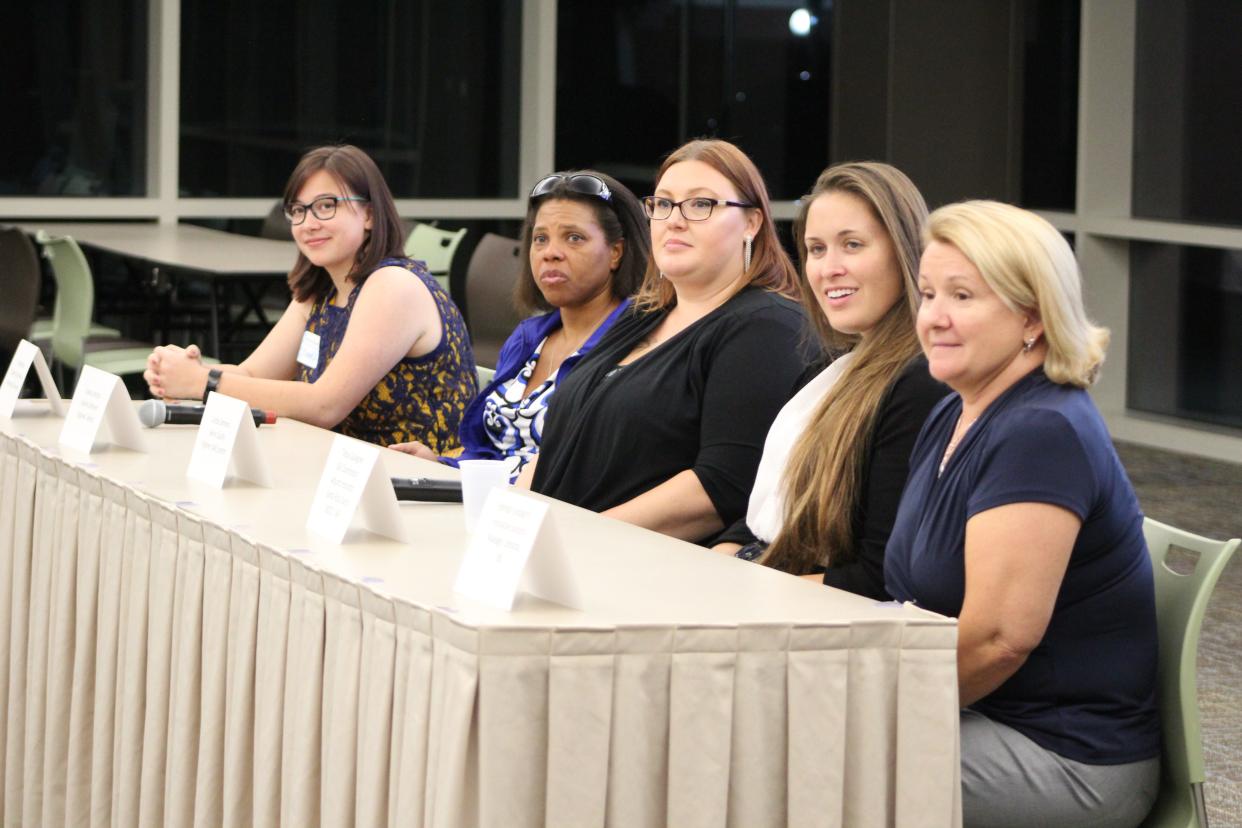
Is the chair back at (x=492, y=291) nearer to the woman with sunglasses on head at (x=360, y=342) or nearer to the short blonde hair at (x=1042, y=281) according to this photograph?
the woman with sunglasses on head at (x=360, y=342)

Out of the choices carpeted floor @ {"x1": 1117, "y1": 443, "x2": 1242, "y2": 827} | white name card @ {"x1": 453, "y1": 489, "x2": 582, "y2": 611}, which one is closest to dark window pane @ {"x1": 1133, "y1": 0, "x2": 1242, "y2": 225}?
carpeted floor @ {"x1": 1117, "y1": 443, "x2": 1242, "y2": 827}

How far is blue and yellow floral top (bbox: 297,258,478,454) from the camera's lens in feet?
12.0

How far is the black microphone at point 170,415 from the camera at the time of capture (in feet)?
10.0

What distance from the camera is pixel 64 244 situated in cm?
648

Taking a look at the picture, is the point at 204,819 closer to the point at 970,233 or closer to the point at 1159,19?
the point at 970,233

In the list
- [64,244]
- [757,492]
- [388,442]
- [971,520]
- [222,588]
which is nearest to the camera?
[971,520]

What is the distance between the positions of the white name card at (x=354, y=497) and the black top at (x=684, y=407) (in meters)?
0.71

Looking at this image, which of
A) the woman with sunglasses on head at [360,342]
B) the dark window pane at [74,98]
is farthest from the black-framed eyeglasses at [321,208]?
the dark window pane at [74,98]

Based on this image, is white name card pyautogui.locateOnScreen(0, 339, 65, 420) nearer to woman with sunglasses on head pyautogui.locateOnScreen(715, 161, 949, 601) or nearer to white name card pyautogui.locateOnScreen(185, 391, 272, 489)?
white name card pyautogui.locateOnScreen(185, 391, 272, 489)

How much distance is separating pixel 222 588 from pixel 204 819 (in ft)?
0.91

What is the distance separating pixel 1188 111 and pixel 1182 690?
6453mm

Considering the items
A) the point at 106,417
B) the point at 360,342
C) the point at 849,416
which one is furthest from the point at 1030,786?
the point at 360,342

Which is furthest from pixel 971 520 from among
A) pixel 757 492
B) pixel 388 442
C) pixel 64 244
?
pixel 64 244

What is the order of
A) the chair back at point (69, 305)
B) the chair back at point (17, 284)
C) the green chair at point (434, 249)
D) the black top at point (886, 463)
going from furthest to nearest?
the green chair at point (434, 249)
the chair back at point (69, 305)
the chair back at point (17, 284)
the black top at point (886, 463)
